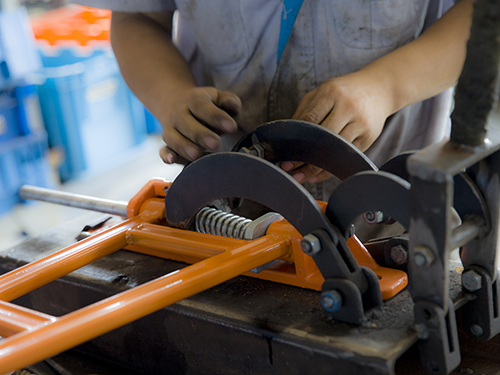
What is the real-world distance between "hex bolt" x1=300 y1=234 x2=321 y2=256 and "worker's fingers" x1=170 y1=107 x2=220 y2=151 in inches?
11.5

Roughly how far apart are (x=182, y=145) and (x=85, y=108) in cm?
231

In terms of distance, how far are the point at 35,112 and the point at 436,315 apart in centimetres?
269

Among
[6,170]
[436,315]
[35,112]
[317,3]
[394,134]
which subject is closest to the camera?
[436,315]

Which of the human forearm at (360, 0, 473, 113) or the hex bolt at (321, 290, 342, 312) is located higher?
the human forearm at (360, 0, 473, 113)

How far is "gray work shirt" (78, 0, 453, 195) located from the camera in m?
0.90

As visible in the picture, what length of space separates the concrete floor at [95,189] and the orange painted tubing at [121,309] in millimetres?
1819

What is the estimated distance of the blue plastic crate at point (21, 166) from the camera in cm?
240

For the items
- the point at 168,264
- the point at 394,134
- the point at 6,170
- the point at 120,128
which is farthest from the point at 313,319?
the point at 120,128

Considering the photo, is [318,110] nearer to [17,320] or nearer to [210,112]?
[210,112]

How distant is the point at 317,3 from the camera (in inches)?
35.3

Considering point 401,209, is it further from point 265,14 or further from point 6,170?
point 6,170

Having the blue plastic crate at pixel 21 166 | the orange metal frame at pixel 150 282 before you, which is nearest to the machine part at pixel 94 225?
the orange metal frame at pixel 150 282

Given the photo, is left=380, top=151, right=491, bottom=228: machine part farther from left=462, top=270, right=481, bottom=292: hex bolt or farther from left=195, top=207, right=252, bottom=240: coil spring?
left=195, top=207, right=252, bottom=240: coil spring

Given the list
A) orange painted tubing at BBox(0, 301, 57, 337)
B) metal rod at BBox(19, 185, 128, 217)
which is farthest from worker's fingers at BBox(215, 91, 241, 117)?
orange painted tubing at BBox(0, 301, 57, 337)
